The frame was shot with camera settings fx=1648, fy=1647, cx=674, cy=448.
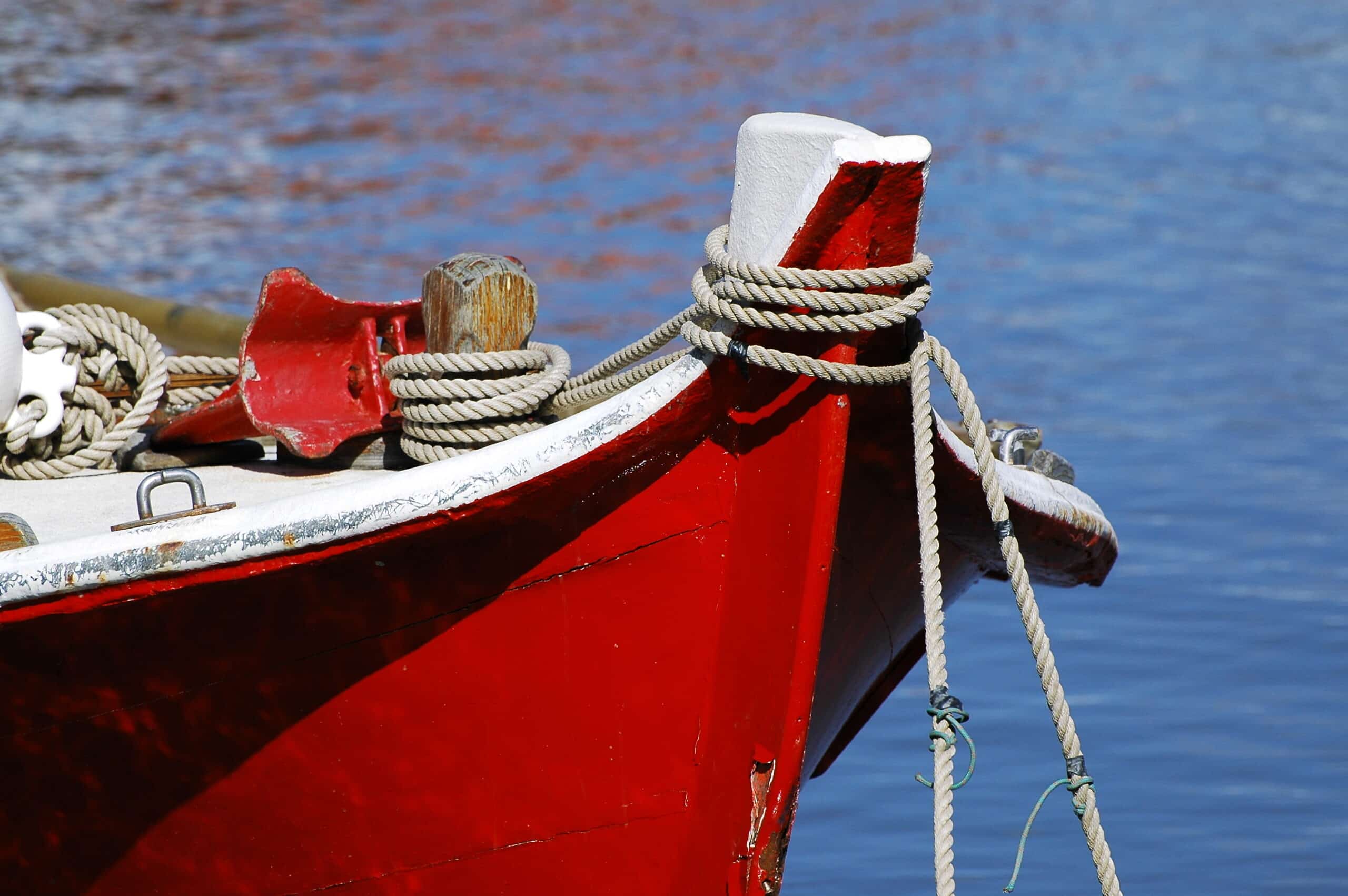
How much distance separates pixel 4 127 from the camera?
13.5m

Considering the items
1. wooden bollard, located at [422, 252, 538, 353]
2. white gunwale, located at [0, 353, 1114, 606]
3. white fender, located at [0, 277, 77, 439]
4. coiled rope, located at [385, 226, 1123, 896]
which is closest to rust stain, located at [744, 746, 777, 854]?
coiled rope, located at [385, 226, 1123, 896]

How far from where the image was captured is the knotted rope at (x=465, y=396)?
9.73 feet

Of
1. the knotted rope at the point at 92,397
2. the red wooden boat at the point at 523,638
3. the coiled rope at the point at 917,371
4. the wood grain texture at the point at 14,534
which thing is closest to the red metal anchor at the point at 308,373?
the knotted rope at the point at 92,397

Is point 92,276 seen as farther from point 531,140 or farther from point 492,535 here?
point 492,535

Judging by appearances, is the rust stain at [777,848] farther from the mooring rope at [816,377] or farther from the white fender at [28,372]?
the white fender at [28,372]

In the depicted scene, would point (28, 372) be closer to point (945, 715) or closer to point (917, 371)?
point (917, 371)

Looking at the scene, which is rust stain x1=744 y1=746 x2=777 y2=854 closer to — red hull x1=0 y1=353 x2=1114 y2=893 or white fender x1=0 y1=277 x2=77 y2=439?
red hull x1=0 y1=353 x2=1114 y2=893

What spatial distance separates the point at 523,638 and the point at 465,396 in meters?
A: 0.62

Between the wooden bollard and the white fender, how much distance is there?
0.79m

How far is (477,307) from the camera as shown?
304 cm

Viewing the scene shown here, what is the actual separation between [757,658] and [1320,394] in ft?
19.9

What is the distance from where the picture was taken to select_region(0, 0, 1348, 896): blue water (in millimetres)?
4832

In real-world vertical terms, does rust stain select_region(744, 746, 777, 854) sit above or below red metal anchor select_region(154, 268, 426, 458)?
below

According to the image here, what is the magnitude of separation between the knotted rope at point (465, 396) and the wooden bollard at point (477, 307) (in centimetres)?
3
